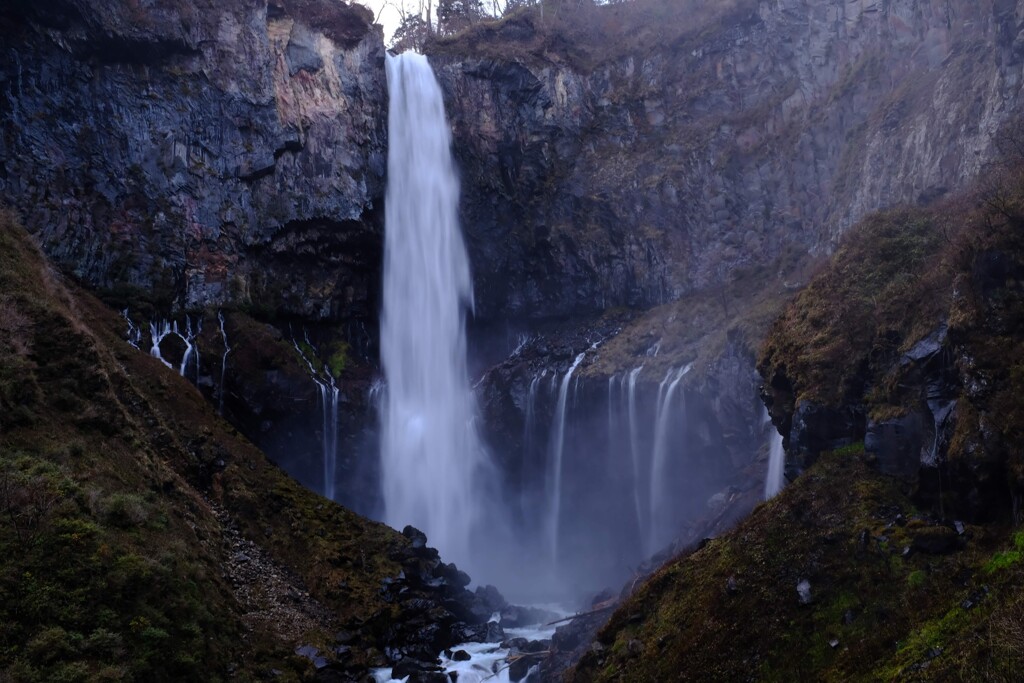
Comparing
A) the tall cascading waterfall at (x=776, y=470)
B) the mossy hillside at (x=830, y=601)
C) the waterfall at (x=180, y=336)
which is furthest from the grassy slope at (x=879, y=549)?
the waterfall at (x=180, y=336)

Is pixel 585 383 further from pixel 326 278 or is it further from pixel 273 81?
pixel 273 81

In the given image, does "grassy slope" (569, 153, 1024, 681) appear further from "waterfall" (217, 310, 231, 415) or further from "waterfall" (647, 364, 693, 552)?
"waterfall" (217, 310, 231, 415)

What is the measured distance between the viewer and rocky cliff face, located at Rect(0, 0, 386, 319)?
26.7m

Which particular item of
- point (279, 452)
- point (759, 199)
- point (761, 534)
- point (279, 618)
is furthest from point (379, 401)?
point (761, 534)

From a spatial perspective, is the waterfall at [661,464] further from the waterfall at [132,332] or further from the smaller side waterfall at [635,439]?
the waterfall at [132,332]

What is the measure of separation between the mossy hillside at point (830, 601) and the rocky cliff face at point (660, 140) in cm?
2057

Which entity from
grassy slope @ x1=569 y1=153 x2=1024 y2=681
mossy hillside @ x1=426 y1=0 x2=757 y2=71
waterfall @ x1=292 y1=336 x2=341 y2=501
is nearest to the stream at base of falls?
grassy slope @ x1=569 y1=153 x2=1024 y2=681

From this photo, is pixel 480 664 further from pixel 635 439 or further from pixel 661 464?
pixel 635 439

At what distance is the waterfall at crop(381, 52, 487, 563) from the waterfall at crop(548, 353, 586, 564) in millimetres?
3654

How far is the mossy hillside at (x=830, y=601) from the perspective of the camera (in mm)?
7836

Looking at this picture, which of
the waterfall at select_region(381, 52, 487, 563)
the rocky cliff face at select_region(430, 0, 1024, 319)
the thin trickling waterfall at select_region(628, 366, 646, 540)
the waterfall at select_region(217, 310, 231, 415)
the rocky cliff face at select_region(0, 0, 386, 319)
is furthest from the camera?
the waterfall at select_region(381, 52, 487, 563)

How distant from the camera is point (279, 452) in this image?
29.7 metres

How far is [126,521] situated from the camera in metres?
12.9

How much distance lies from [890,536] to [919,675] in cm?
339
